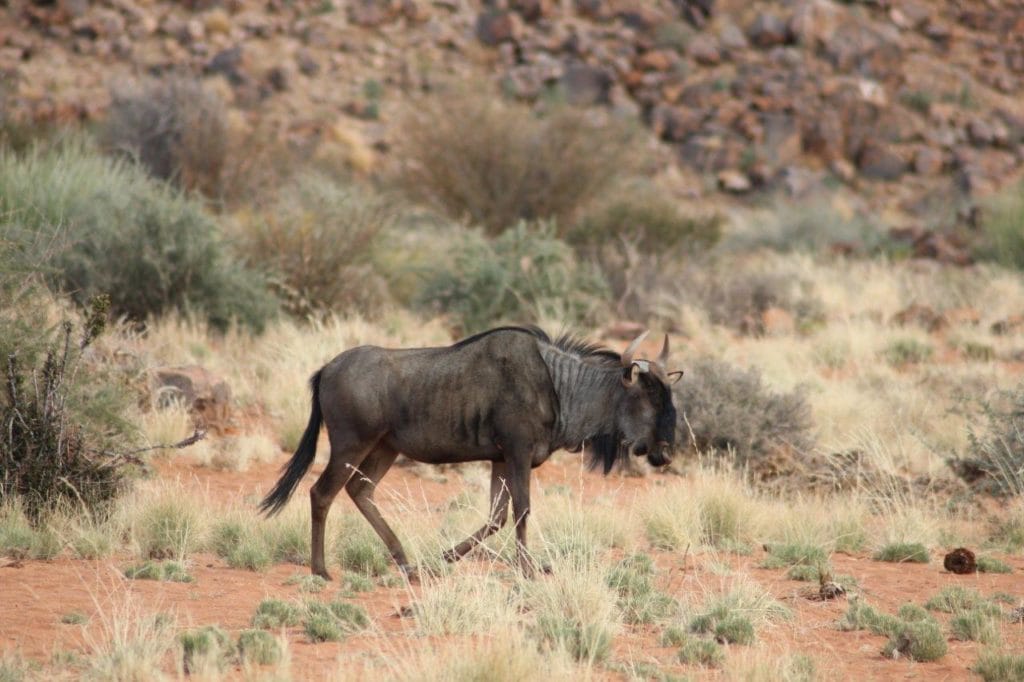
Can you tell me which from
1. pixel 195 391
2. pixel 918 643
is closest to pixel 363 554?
pixel 918 643

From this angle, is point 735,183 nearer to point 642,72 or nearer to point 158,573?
point 642,72

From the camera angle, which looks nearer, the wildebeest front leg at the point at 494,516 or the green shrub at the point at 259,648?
the green shrub at the point at 259,648

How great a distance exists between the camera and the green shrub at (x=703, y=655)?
6.56 meters

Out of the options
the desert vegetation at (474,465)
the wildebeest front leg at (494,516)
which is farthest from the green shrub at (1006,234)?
the wildebeest front leg at (494,516)

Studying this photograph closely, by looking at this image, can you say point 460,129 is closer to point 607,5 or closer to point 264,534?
point 264,534

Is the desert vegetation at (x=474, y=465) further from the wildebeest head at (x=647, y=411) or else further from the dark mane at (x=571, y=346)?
the dark mane at (x=571, y=346)

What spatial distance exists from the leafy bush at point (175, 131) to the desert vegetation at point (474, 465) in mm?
86

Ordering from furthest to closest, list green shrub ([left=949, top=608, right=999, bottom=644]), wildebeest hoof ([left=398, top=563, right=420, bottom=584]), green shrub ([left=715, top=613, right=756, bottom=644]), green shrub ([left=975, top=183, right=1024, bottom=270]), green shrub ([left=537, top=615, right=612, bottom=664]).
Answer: green shrub ([left=975, top=183, right=1024, bottom=270]) → wildebeest hoof ([left=398, top=563, right=420, bottom=584]) → green shrub ([left=949, top=608, right=999, bottom=644]) → green shrub ([left=715, top=613, right=756, bottom=644]) → green shrub ([left=537, top=615, right=612, bottom=664])

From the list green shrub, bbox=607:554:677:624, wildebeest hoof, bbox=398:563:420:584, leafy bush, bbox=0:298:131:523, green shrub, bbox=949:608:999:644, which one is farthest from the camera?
leafy bush, bbox=0:298:131:523

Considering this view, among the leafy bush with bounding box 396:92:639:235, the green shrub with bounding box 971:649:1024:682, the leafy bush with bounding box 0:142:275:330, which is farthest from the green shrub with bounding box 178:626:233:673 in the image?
the leafy bush with bounding box 396:92:639:235

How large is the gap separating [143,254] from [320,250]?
268 centimetres

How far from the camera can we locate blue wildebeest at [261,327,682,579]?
7805 mm

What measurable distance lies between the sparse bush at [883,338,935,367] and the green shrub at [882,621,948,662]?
35.9ft

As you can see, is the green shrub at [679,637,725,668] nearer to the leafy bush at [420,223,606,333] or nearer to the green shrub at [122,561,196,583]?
the green shrub at [122,561,196,583]
